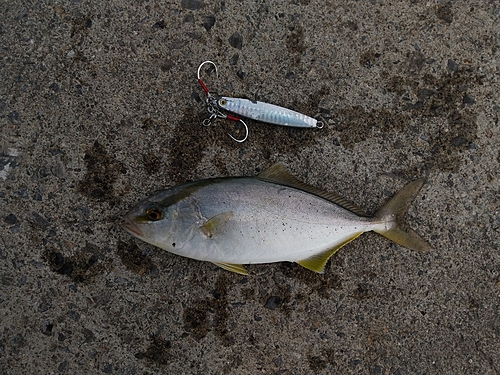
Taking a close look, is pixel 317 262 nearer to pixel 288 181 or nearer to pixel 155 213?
pixel 288 181

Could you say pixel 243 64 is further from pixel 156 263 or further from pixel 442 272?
Answer: pixel 442 272

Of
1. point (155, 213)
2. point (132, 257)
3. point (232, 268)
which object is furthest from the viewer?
point (132, 257)

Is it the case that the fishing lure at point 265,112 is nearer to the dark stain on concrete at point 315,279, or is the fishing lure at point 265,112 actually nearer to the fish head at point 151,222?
the fish head at point 151,222

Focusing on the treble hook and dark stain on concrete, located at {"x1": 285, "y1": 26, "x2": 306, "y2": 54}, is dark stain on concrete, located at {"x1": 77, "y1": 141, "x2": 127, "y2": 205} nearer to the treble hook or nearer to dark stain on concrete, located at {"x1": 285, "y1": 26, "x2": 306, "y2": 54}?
the treble hook

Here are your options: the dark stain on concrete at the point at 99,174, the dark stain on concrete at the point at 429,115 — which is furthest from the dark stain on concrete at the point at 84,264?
the dark stain on concrete at the point at 429,115

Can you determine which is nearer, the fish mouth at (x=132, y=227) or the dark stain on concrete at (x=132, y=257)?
the fish mouth at (x=132, y=227)

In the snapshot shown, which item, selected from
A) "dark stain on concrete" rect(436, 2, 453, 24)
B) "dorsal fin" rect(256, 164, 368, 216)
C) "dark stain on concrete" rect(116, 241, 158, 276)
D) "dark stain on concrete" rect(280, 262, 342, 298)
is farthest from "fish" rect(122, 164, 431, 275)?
"dark stain on concrete" rect(436, 2, 453, 24)

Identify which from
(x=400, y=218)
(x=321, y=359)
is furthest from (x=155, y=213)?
(x=400, y=218)
